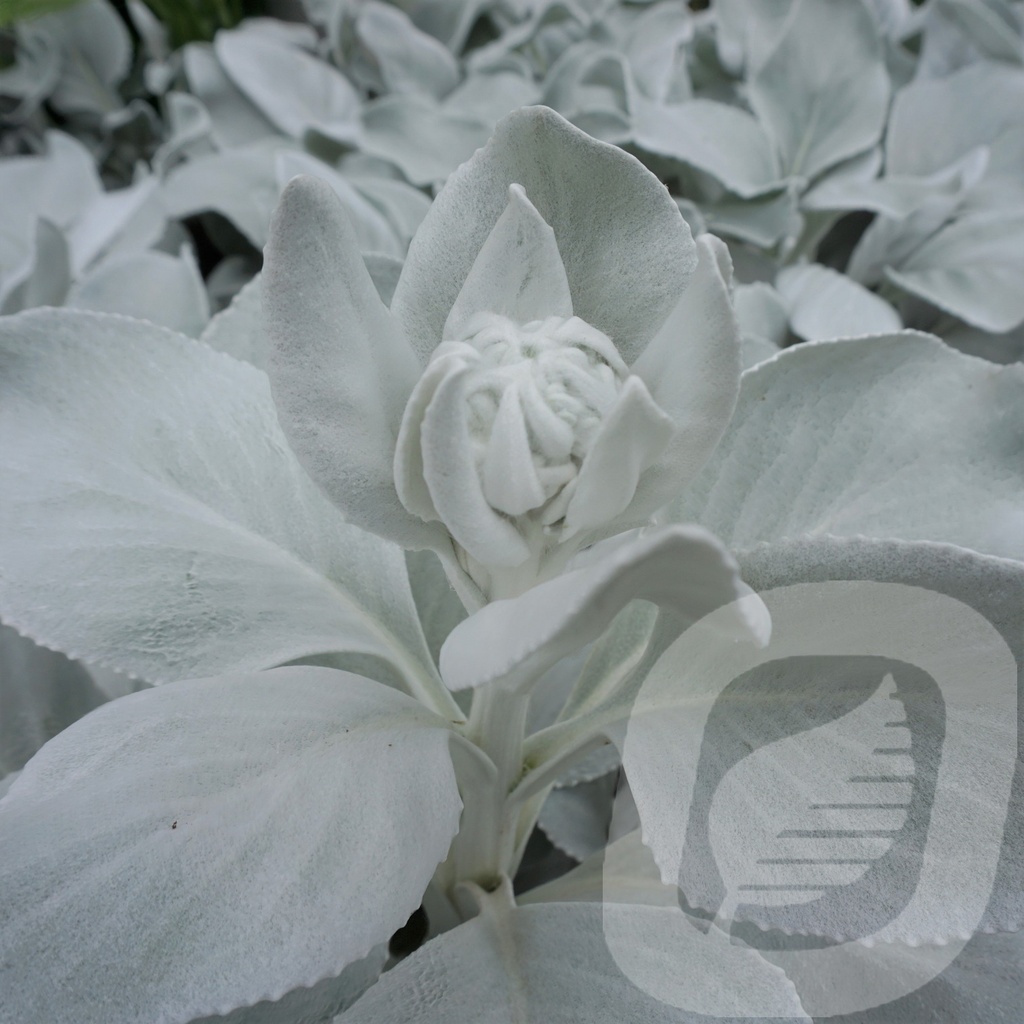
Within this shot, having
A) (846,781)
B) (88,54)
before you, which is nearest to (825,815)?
(846,781)

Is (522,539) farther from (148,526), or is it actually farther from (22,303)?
(22,303)

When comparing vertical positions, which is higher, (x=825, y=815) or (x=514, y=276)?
(x=514, y=276)

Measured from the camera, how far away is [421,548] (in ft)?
1.32

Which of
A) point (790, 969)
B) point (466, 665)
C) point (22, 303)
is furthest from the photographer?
point (22, 303)

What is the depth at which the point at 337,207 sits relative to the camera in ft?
1.12

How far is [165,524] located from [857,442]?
297 millimetres

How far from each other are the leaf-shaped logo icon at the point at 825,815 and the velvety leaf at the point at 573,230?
0.55 ft

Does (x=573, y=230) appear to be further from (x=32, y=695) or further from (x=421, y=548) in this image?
(x=32, y=695)

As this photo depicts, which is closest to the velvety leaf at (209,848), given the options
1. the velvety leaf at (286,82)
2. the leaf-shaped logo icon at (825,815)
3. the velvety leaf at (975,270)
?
the leaf-shaped logo icon at (825,815)

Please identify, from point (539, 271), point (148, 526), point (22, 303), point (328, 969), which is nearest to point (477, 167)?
point (539, 271)

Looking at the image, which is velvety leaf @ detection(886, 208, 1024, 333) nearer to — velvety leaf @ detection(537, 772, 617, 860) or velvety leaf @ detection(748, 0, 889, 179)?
velvety leaf @ detection(748, 0, 889, 179)

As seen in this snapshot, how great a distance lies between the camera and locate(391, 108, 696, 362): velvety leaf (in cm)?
39

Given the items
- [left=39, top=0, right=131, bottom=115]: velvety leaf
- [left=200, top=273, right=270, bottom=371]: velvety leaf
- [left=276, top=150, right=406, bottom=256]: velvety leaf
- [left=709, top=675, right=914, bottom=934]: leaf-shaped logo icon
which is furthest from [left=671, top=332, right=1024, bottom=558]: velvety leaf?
[left=39, top=0, right=131, bottom=115]: velvety leaf

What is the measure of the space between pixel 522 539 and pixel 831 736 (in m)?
0.13
